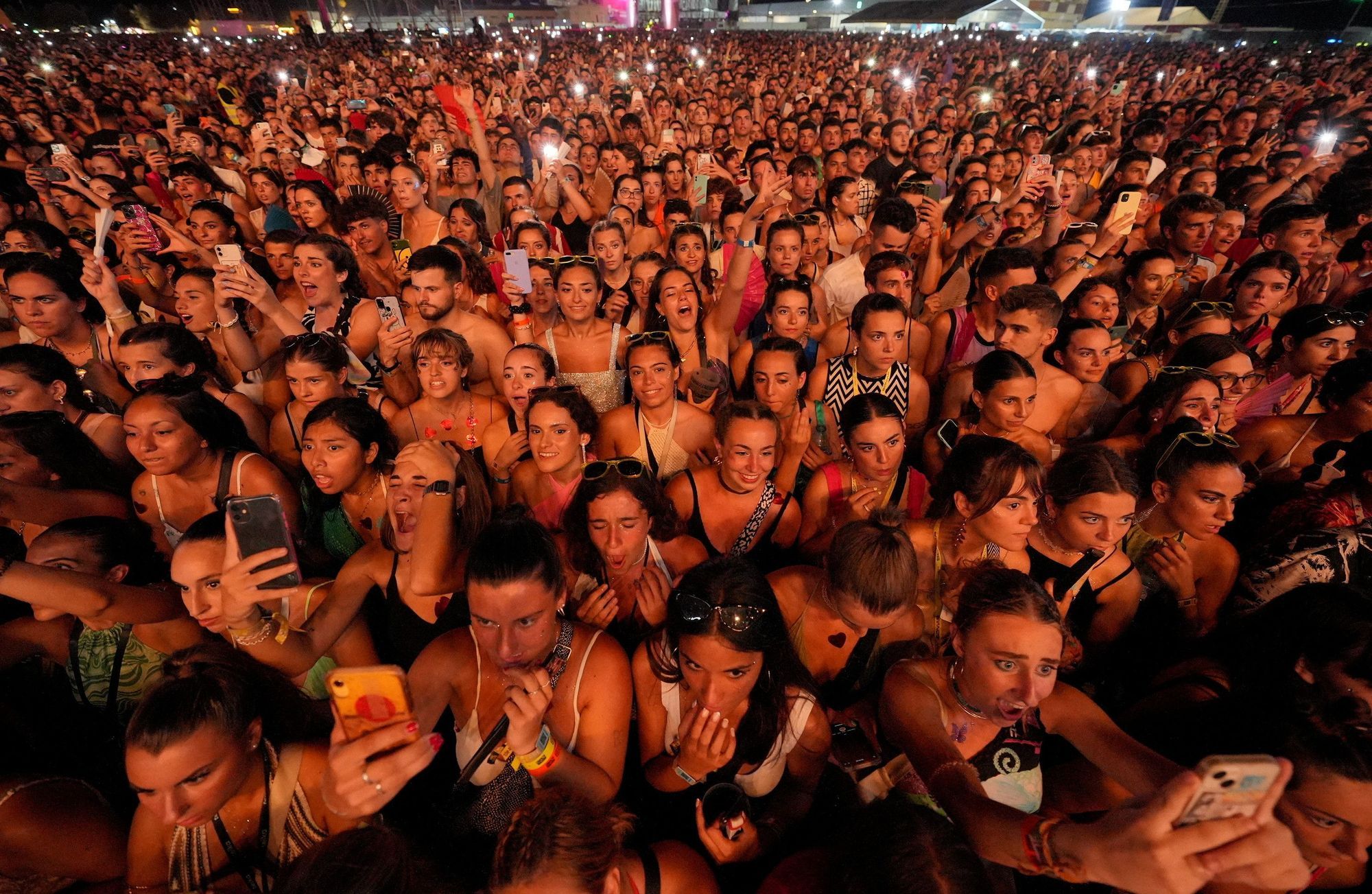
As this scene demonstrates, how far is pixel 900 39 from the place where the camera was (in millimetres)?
28578

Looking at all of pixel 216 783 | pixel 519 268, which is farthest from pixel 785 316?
pixel 216 783

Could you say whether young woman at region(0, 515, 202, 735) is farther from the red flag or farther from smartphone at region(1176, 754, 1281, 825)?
the red flag

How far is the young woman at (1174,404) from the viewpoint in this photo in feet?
10.6

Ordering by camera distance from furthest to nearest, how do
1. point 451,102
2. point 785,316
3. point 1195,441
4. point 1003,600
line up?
point 451,102
point 785,316
point 1195,441
point 1003,600

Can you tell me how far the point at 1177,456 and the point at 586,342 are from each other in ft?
12.7

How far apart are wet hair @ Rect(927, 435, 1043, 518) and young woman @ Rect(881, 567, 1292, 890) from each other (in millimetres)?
563

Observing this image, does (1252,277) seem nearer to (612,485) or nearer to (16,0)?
(612,485)

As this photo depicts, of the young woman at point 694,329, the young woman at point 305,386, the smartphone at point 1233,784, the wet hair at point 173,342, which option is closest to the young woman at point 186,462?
the young woman at point 305,386

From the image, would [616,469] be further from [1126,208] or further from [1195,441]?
[1126,208]

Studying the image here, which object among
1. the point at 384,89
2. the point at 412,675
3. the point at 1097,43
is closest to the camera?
the point at 412,675

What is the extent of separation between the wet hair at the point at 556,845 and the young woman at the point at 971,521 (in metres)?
1.85

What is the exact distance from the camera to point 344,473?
3.01 m

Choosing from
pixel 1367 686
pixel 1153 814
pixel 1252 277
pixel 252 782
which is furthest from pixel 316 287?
pixel 1252 277

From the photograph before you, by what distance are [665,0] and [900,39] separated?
97.4 ft
